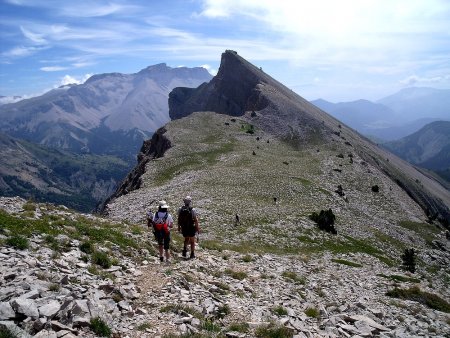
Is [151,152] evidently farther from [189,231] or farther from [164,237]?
[164,237]

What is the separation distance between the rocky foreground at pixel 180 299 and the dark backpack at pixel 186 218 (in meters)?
2.00

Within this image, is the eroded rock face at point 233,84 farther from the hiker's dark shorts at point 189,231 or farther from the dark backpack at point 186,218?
the hiker's dark shorts at point 189,231

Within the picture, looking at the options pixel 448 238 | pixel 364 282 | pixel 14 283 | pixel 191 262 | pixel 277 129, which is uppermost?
pixel 277 129

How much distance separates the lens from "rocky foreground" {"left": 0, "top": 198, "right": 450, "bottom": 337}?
11906mm

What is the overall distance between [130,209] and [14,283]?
32.3 metres

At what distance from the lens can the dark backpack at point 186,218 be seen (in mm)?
21109

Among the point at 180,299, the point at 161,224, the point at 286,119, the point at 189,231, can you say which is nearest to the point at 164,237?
the point at 161,224

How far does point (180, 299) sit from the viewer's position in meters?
14.8

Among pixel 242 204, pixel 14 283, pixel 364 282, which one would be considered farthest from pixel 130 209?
pixel 14 283

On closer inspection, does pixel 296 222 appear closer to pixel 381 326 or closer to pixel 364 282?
pixel 364 282

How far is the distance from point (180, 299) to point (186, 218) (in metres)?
6.81

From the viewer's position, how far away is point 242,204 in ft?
149

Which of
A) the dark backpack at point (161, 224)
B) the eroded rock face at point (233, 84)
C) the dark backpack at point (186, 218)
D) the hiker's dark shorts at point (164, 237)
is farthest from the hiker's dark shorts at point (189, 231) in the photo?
the eroded rock face at point (233, 84)

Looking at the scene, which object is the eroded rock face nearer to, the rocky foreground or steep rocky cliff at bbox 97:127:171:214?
steep rocky cliff at bbox 97:127:171:214
